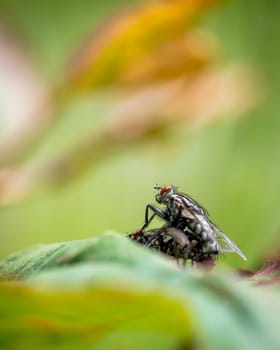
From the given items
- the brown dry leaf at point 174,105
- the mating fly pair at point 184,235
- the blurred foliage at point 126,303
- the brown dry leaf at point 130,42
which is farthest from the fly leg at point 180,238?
the brown dry leaf at point 174,105

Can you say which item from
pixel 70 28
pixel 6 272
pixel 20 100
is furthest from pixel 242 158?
pixel 6 272

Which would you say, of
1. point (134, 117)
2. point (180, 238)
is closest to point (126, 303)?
point (180, 238)

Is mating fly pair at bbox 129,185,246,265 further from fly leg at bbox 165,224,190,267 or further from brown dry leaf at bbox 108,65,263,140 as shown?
brown dry leaf at bbox 108,65,263,140

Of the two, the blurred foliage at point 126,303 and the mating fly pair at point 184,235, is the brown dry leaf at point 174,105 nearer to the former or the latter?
the mating fly pair at point 184,235

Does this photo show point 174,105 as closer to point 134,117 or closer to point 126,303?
point 134,117

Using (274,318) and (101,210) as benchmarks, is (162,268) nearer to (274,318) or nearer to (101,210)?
(274,318)

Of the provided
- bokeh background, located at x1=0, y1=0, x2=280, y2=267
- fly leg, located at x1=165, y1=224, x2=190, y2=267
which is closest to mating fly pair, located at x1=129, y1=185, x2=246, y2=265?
fly leg, located at x1=165, y1=224, x2=190, y2=267

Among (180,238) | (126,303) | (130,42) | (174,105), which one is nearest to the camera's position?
(126,303)
